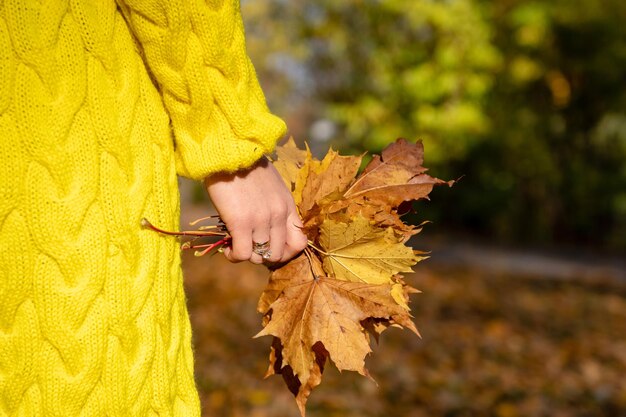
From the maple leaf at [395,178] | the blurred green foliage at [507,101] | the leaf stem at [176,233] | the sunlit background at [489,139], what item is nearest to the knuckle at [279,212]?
the leaf stem at [176,233]

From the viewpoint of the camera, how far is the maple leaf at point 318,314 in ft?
4.24

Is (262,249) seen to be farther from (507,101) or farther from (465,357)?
(507,101)

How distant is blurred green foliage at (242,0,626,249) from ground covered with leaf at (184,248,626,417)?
99.4 inches

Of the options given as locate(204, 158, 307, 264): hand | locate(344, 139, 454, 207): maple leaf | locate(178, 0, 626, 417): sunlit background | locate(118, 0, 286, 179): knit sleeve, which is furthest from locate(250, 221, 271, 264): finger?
locate(178, 0, 626, 417): sunlit background

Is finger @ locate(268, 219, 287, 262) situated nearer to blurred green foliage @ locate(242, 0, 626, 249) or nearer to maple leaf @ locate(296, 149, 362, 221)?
maple leaf @ locate(296, 149, 362, 221)

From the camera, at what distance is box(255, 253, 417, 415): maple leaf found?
4.24ft

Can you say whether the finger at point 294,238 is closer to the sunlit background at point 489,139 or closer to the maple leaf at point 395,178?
the maple leaf at point 395,178

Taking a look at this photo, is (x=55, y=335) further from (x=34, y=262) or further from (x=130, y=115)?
(x=130, y=115)

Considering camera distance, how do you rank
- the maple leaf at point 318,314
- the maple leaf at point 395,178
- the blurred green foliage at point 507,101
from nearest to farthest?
1. the maple leaf at point 318,314
2. the maple leaf at point 395,178
3. the blurred green foliage at point 507,101

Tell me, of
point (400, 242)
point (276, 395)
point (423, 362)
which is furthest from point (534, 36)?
point (400, 242)

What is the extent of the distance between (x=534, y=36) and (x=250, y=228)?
9.09 m

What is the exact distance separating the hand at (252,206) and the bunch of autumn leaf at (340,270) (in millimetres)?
117

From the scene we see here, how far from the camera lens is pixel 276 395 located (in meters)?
4.30

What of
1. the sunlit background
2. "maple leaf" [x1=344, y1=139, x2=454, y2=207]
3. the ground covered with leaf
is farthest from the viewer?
the sunlit background
